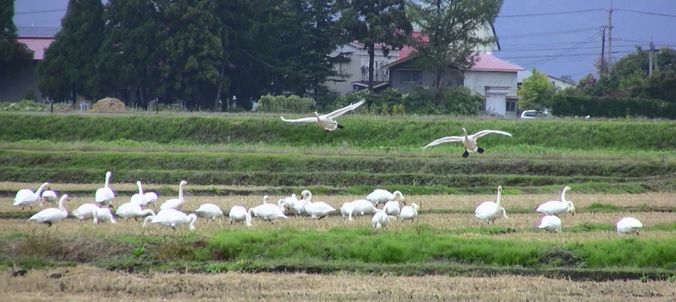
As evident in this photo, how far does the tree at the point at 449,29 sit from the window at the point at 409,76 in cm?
371

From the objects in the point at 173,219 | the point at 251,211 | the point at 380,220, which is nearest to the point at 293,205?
the point at 251,211

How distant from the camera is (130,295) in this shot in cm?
1384

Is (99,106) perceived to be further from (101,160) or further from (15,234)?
(15,234)

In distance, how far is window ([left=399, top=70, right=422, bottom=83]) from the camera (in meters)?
63.6

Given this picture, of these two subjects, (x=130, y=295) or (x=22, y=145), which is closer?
(x=130, y=295)

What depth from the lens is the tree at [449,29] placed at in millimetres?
57656

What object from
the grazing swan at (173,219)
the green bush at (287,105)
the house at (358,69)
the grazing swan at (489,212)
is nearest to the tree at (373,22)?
the house at (358,69)

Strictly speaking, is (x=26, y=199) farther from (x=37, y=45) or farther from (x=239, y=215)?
(x=37, y=45)

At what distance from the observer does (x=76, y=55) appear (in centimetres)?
5678

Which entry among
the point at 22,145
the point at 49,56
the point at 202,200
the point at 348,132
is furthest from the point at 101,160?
the point at 49,56

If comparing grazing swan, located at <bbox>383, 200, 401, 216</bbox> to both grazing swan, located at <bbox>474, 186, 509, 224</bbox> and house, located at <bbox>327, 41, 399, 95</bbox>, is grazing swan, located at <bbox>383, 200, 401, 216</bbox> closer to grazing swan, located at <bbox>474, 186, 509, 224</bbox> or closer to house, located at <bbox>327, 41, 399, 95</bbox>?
grazing swan, located at <bbox>474, 186, 509, 224</bbox>

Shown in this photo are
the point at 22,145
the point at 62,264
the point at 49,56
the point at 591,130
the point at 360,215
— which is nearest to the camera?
the point at 62,264

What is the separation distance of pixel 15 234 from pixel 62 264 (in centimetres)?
185

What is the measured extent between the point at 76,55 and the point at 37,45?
13860mm
